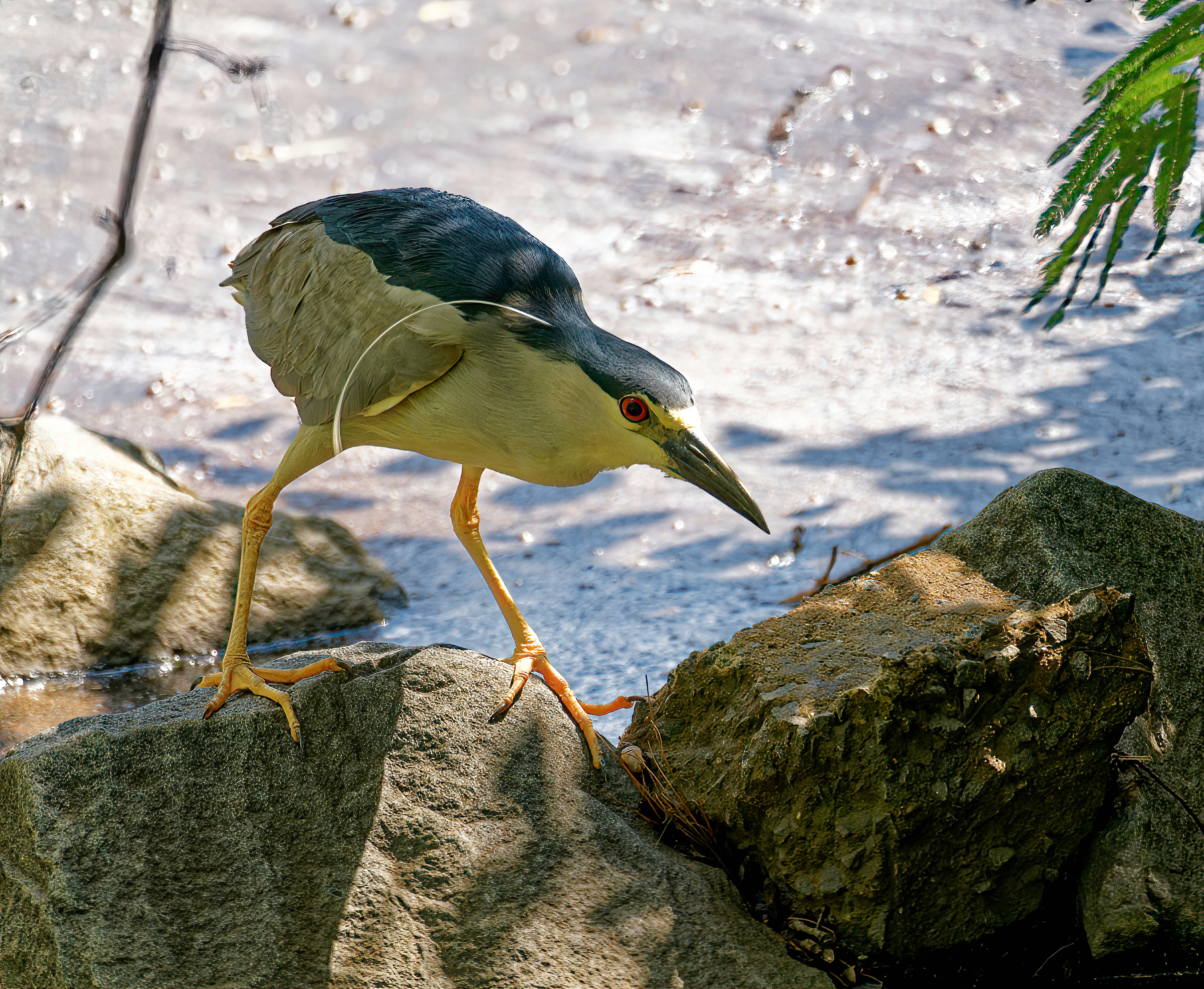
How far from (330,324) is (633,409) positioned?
1000 millimetres

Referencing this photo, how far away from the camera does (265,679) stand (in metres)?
2.98

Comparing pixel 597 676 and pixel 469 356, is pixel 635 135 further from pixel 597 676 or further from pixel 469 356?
pixel 469 356

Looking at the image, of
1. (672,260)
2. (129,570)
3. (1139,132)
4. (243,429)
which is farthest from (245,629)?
(672,260)

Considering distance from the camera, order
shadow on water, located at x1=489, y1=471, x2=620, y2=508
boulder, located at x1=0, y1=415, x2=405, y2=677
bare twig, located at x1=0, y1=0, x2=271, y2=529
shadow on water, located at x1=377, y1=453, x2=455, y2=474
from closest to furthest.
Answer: bare twig, located at x1=0, y1=0, x2=271, y2=529 → boulder, located at x1=0, y1=415, x2=405, y2=677 → shadow on water, located at x1=489, y1=471, x2=620, y2=508 → shadow on water, located at x1=377, y1=453, x2=455, y2=474

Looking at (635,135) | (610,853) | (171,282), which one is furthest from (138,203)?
(610,853)

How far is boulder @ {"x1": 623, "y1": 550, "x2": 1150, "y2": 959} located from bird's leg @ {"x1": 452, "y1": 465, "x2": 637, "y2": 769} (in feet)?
1.59

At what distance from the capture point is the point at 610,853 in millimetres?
2732

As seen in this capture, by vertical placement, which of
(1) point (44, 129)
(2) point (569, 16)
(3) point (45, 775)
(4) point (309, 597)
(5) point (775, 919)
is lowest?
(4) point (309, 597)

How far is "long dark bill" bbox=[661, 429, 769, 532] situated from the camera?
2512mm

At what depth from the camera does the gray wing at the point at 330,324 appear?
2736mm

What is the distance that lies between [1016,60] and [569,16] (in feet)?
11.6

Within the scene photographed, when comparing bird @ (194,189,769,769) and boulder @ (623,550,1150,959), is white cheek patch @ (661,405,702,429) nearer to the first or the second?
bird @ (194,189,769,769)

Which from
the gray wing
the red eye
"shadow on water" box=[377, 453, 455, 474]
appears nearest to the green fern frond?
the red eye

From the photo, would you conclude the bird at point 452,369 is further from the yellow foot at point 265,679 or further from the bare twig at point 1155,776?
the bare twig at point 1155,776
